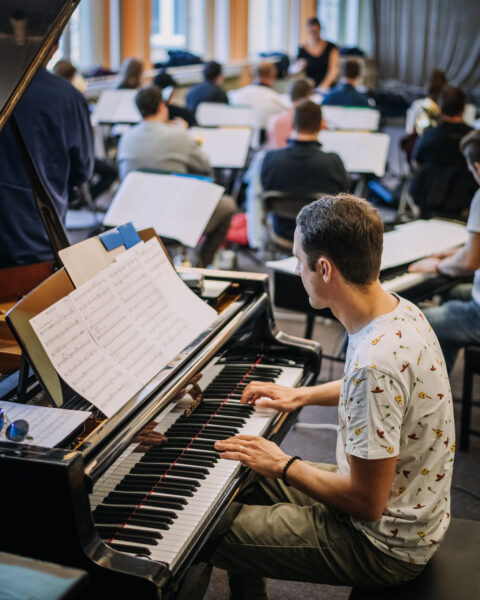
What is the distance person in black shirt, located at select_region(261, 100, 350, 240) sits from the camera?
422 cm

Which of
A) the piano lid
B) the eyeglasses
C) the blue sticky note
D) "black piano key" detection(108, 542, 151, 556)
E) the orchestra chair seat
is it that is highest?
the piano lid

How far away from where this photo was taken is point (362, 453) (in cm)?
141

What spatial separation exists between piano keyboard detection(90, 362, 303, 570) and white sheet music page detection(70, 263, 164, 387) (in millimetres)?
120

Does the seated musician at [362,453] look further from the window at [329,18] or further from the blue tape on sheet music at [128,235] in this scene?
the window at [329,18]

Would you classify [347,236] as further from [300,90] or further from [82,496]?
[300,90]

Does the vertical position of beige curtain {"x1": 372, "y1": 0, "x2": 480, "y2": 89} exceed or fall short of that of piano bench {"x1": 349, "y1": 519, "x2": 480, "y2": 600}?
it exceeds it

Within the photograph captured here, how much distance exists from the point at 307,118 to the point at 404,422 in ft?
9.94

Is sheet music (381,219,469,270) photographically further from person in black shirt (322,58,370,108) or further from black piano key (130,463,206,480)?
person in black shirt (322,58,370,108)

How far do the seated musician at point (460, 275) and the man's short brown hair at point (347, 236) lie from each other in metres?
1.60

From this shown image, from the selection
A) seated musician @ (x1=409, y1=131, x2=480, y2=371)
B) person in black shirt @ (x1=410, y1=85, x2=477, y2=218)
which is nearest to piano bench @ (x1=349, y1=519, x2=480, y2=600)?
seated musician @ (x1=409, y1=131, x2=480, y2=371)

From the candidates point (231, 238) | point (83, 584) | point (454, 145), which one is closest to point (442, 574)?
point (83, 584)

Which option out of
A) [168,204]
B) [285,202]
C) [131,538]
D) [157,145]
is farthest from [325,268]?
[157,145]

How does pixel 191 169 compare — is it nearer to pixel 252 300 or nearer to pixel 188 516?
pixel 252 300

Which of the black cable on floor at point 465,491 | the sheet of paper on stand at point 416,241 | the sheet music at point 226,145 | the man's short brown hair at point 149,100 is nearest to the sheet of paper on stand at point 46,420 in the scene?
the sheet of paper on stand at point 416,241
